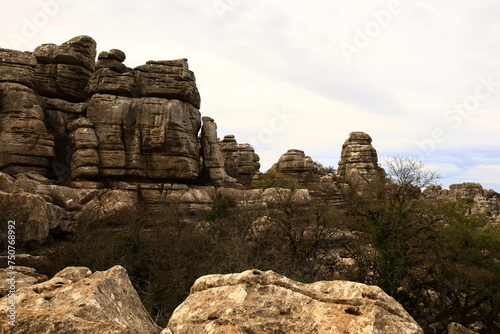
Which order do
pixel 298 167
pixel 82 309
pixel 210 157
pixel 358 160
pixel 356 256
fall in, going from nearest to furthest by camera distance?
pixel 82 309, pixel 356 256, pixel 210 157, pixel 358 160, pixel 298 167

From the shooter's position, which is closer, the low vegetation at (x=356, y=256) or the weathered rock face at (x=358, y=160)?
the low vegetation at (x=356, y=256)

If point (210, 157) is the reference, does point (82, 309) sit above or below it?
below

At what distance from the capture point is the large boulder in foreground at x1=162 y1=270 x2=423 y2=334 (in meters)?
2.47

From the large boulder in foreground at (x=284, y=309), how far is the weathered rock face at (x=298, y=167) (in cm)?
4254

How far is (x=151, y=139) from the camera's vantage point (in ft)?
82.5

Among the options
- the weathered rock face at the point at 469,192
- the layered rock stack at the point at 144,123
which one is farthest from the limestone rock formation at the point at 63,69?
the weathered rock face at the point at 469,192

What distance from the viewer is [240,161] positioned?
45.0 meters

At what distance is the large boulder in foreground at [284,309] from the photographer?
2.47 m

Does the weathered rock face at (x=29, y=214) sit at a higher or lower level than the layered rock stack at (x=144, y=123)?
lower

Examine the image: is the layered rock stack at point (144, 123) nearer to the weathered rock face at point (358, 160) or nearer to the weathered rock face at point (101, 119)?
the weathered rock face at point (101, 119)

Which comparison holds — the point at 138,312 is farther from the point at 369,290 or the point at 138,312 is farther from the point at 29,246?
the point at 29,246

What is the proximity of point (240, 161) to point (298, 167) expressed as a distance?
829 cm

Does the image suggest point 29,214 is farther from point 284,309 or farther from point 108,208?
point 284,309

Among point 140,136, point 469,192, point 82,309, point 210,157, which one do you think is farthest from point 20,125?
point 469,192
